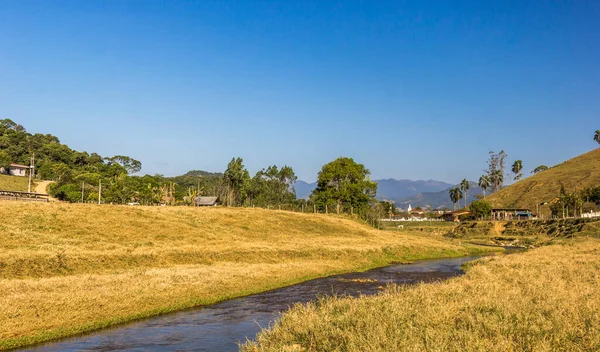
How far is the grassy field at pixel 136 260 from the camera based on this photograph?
70.6ft

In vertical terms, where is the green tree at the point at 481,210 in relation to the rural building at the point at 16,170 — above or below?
below

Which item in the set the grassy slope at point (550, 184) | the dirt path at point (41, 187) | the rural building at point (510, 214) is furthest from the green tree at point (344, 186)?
the grassy slope at point (550, 184)

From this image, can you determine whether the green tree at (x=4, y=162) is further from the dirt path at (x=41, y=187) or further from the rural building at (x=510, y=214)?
the rural building at (x=510, y=214)

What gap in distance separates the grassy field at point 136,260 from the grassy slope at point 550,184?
113m

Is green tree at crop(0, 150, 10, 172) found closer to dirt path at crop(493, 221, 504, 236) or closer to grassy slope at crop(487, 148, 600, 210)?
dirt path at crop(493, 221, 504, 236)

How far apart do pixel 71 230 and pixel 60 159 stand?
146m

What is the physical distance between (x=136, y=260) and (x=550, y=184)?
7106 inches

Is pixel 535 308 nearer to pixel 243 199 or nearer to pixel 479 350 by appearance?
pixel 479 350

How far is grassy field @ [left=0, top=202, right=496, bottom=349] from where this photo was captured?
21.5m

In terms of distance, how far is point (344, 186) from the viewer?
11950cm

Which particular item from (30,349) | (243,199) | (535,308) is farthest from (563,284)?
(243,199)

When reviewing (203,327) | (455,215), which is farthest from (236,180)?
(203,327)

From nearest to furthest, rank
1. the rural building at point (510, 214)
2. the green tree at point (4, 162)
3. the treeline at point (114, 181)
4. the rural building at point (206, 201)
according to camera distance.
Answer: the treeline at point (114, 181), the rural building at point (206, 201), the green tree at point (4, 162), the rural building at point (510, 214)

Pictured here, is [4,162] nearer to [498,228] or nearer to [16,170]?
[16,170]
